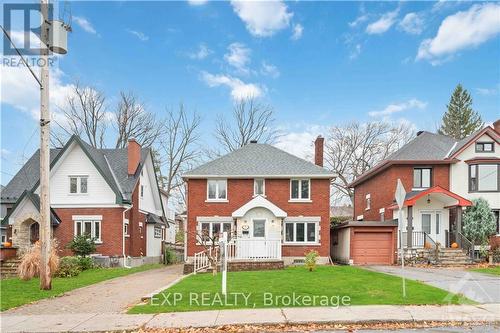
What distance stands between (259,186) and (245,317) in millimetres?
17139

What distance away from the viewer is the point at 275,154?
2805cm

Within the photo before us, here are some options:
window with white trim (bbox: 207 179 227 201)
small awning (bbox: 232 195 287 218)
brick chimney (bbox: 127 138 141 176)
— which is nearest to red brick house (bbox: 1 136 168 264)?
brick chimney (bbox: 127 138 141 176)

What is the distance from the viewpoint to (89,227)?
26766 mm

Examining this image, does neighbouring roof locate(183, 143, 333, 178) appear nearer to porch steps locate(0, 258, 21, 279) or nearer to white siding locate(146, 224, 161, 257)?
white siding locate(146, 224, 161, 257)

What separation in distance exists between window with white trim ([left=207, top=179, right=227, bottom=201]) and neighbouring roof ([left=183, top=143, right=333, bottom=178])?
580 millimetres

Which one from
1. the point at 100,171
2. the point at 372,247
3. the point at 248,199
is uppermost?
the point at 100,171

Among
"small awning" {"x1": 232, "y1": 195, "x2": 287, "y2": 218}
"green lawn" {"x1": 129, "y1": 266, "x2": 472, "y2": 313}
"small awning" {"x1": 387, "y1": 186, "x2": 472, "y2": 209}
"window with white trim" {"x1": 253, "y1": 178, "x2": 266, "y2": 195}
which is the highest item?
"window with white trim" {"x1": 253, "y1": 178, "x2": 266, "y2": 195}

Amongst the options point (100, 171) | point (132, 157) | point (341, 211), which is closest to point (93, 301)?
point (100, 171)

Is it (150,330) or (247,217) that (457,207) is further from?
(150,330)

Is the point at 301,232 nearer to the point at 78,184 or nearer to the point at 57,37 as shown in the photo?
the point at 78,184

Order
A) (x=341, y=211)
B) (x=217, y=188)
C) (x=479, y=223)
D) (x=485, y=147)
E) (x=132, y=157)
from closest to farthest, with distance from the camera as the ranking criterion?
(x=479, y=223) < (x=217, y=188) < (x=485, y=147) < (x=132, y=157) < (x=341, y=211)

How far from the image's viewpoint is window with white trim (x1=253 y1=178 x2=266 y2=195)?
26219mm

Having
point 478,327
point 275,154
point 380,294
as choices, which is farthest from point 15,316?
point 275,154

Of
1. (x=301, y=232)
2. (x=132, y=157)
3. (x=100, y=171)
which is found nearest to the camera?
(x=301, y=232)
